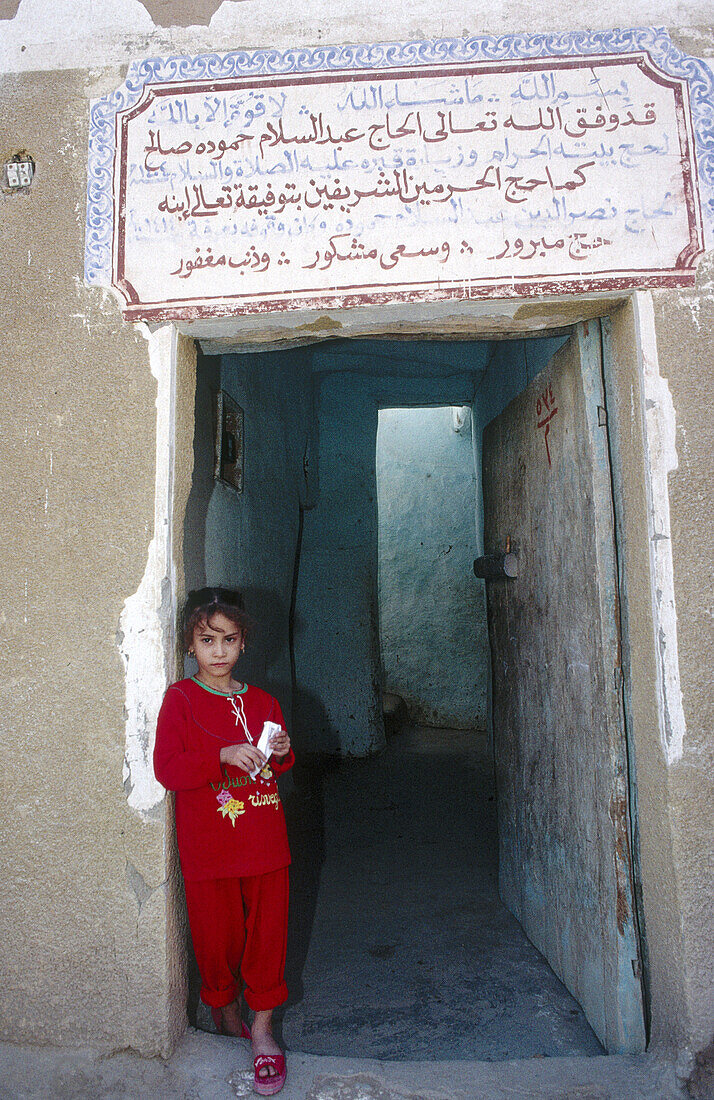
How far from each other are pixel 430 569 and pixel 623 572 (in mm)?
A: 6198

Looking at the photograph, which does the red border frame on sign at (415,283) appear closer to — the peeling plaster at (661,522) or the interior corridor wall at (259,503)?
the peeling plaster at (661,522)

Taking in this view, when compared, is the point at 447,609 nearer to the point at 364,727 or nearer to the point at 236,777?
the point at 364,727

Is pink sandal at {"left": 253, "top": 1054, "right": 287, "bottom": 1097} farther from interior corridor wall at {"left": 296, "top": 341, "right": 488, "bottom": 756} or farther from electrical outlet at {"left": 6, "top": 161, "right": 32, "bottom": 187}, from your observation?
interior corridor wall at {"left": 296, "top": 341, "right": 488, "bottom": 756}

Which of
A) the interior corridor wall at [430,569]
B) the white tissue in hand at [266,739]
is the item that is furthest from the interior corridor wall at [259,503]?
the interior corridor wall at [430,569]

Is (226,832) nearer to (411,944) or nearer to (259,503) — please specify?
(411,944)

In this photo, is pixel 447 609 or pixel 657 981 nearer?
pixel 657 981

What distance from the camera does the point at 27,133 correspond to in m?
2.16

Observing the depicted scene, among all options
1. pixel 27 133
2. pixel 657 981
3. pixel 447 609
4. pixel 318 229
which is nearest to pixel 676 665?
pixel 657 981

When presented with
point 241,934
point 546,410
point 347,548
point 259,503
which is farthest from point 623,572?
point 347,548

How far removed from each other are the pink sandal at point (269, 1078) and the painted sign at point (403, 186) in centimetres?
213

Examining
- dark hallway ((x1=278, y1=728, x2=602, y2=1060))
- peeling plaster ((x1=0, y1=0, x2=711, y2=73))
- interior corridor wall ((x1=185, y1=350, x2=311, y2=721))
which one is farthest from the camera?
interior corridor wall ((x1=185, y1=350, x2=311, y2=721))

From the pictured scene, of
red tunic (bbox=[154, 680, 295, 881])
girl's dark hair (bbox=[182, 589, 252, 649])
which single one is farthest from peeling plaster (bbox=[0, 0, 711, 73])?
red tunic (bbox=[154, 680, 295, 881])

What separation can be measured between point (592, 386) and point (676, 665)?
938mm

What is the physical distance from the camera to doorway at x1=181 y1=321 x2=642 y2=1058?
245 centimetres
